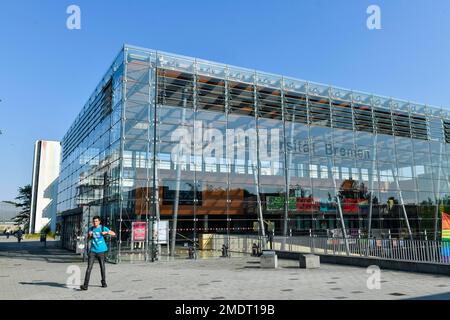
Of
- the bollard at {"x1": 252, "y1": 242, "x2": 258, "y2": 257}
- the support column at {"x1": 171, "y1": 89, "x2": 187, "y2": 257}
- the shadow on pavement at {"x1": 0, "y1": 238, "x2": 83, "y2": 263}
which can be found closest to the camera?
the shadow on pavement at {"x1": 0, "y1": 238, "x2": 83, "y2": 263}

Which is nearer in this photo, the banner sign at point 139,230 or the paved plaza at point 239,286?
the paved plaza at point 239,286

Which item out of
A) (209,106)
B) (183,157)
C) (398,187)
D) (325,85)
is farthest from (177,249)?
(398,187)

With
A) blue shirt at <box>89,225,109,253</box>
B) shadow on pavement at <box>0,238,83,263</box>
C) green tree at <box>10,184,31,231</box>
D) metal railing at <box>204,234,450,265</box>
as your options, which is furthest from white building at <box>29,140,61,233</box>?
blue shirt at <box>89,225,109,253</box>

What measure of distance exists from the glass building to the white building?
50371 millimetres

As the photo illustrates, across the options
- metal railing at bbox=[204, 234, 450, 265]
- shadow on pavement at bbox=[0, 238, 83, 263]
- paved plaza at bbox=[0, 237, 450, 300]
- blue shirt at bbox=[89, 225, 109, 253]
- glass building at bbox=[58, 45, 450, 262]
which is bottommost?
shadow on pavement at bbox=[0, 238, 83, 263]

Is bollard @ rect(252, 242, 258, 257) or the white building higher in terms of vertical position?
the white building

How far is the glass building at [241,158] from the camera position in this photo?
2194cm

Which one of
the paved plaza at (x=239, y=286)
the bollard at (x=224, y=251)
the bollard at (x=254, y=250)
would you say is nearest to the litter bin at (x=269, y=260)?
the paved plaza at (x=239, y=286)

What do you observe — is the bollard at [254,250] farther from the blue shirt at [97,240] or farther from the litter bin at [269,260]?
the blue shirt at [97,240]

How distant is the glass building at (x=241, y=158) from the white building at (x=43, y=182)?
50.4 m

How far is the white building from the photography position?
80500mm

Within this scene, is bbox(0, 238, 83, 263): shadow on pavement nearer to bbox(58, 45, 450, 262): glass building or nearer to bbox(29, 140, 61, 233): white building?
bbox(58, 45, 450, 262): glass building

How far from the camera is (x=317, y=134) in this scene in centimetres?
3003
